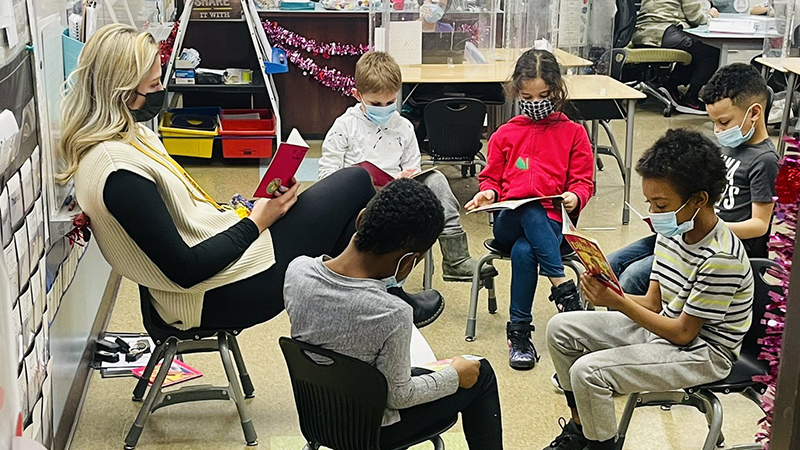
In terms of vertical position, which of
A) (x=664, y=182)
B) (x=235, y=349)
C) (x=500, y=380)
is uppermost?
(x=664, y=182)

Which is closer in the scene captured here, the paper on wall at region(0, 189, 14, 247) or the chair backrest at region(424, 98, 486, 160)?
the paper on wall at region(0, 189, 14, 247)

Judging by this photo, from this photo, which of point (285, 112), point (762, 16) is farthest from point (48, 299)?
point (762, 16)

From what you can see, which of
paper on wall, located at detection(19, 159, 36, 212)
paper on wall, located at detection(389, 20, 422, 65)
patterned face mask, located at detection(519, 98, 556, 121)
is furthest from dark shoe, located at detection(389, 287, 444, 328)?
paper on wall, located at detection(389, 20, 422, 65)

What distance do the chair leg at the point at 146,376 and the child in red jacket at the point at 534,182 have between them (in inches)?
46.0

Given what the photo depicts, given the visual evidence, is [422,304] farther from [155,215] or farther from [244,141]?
[244,141]

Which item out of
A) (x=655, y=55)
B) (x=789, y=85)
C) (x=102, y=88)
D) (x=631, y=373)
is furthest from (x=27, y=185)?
(x=655, y=55)

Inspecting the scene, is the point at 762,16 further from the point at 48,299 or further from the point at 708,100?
the point at 48,299

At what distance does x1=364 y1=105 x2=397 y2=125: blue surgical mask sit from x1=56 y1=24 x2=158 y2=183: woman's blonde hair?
111 centimetres

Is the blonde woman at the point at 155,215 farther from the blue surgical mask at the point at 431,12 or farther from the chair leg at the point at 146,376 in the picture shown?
the blue surgical mask at the point at 431,12

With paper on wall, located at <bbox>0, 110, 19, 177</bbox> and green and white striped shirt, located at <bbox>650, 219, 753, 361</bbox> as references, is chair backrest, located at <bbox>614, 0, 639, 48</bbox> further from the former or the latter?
paper on wall, located at <bbox>0, 110, 19, 177</bbox>

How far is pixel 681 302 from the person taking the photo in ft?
7.52

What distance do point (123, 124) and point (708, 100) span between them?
1.85 metres

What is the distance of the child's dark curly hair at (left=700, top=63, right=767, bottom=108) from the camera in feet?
9.76

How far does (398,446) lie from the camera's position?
198 centimetres
